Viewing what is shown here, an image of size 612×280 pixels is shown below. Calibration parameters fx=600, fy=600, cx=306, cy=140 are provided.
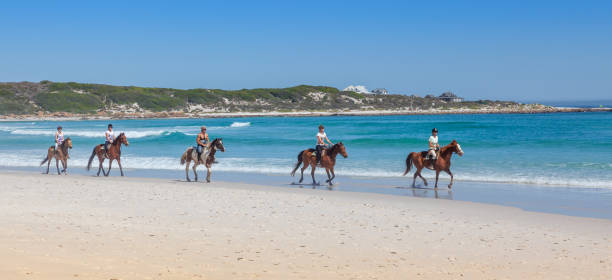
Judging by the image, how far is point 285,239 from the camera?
8.88 metres

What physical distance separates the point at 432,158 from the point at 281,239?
8.91m

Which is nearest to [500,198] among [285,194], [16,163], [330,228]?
[285,194]

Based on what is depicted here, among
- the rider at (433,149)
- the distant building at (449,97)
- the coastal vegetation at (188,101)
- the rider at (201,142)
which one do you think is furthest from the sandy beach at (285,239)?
the distant building at (449,97)

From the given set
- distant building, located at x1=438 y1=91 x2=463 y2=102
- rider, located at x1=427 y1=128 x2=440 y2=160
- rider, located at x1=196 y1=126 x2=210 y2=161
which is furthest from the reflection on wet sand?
distant building, located at x1=438 y1=91 x2=463 y2=102

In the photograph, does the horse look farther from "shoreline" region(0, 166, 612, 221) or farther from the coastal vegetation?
the coastal vegetation

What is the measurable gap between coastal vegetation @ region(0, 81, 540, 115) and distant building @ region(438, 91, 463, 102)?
2277mm

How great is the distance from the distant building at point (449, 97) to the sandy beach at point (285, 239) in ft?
464

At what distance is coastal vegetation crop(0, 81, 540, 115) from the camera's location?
11703cm

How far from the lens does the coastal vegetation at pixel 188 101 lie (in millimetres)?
117031

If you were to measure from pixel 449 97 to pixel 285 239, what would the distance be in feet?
484

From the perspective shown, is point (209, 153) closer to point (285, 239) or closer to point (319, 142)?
point (319, 142)

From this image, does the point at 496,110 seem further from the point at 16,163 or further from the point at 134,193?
A: the point at 134,193

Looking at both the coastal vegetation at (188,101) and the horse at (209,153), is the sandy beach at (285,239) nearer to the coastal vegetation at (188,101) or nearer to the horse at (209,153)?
the horse at (209,153)

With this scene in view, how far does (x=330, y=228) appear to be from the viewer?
9898 mm
